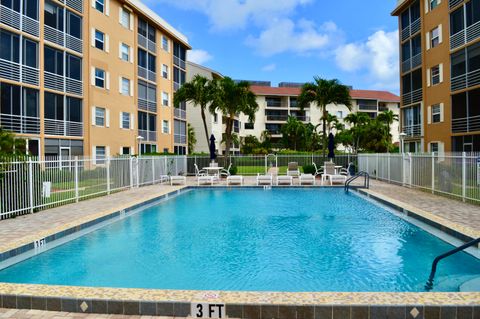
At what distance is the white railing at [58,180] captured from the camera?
1032cm

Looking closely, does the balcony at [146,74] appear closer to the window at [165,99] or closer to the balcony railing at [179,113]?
the window at [165,99]

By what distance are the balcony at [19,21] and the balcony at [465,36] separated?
85.1ft

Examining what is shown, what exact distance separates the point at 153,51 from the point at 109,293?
3375cm

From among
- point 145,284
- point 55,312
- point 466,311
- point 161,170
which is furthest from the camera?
point 161,170

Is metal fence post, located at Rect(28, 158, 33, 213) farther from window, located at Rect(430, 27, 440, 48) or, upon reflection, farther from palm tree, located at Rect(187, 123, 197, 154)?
palm tree, located at Rect(187, 123, 197, 154)

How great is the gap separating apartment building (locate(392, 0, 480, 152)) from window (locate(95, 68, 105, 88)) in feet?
79.1

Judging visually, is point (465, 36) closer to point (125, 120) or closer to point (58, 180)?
point (125, 120)

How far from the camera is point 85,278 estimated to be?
253 inches

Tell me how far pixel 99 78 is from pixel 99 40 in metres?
2.73

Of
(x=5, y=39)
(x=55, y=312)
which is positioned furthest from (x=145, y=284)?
(x=5, y=39)

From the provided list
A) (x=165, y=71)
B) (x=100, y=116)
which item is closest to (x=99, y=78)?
(x=100, y=116)

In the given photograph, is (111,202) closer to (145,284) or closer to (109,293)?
(145,284)

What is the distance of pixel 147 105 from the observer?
34.8m

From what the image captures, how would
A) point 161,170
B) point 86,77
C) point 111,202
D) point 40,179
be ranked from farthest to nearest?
1. point 86,77
2. point 161,170
3. point 111,202
4. point 40,179
